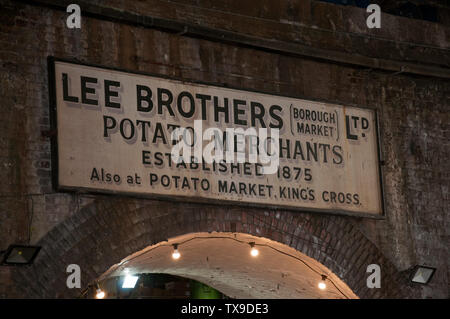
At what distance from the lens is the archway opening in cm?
1205

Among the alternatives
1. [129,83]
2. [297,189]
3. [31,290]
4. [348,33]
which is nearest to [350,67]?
[348,33]

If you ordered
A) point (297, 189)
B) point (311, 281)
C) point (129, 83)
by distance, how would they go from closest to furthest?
point (129, 83)
point (297, 189)
point (311, 281)

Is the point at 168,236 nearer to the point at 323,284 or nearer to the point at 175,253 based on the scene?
the point at 175,253

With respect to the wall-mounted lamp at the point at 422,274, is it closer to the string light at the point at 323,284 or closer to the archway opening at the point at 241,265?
the archway opening at the point at 241,265

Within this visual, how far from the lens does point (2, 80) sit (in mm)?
10672

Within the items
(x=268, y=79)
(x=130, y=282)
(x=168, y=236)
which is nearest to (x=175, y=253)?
(x=168, y=236)

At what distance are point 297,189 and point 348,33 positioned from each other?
2.38 m

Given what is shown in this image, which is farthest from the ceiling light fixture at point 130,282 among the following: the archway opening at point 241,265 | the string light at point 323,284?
the string light at point 323,284

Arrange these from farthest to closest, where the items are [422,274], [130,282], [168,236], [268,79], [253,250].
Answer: [130,282] → [422,274] → [268,79] → [253,250] → [168,236]

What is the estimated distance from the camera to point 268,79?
12508 mm

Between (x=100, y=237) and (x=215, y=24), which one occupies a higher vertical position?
(x=215, y=24)

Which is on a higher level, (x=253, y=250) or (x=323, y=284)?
(x=253, y=250)

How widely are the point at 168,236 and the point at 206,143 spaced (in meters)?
1.13

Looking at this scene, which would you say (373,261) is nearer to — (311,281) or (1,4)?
(311,281)
